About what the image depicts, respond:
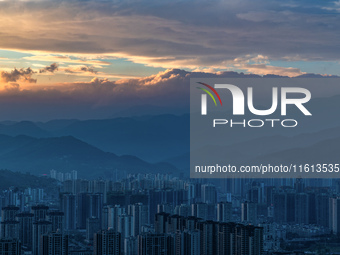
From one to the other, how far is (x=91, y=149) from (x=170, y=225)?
37.7ft

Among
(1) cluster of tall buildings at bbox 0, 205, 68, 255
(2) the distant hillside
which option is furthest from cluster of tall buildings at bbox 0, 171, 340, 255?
(2) the distant hillside

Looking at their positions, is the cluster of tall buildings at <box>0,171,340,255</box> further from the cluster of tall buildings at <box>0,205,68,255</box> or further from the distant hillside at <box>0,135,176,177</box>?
the distant hillside at <box>0,135,176,177</box>

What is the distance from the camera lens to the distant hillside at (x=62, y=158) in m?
18.6

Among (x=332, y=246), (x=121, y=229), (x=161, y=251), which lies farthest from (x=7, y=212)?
(x=332, y=246)

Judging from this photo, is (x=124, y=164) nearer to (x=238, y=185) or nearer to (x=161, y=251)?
(x=238, y=185)

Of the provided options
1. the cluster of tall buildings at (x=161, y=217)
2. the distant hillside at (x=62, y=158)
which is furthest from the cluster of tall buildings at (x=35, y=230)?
the distant hillside at (x=62, y=158)

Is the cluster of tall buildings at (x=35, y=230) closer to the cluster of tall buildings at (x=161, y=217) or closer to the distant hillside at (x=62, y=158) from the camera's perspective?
the cluster of tall buildings at (x=161, y=217)

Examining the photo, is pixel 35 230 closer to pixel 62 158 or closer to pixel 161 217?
pixel 161 217

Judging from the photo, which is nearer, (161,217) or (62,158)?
(161,217)

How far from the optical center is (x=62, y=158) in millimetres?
19391

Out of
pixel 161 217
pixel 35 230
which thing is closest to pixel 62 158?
pixel 161 217

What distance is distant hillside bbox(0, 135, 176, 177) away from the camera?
18578 millimetres

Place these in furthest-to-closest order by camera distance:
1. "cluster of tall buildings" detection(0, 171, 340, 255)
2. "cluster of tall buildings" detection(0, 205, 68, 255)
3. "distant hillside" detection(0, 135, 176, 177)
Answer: "distant hillside" detection(0, 135, 176, 177)
"cluster of tall buildings" detection(0, 171, 340, 255)
"cluster of tall buildings" detection(0, 205, 68, 255)

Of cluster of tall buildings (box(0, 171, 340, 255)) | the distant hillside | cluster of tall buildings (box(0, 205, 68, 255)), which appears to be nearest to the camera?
cluster of tall buildings (box(0, 205, 68, 255))
